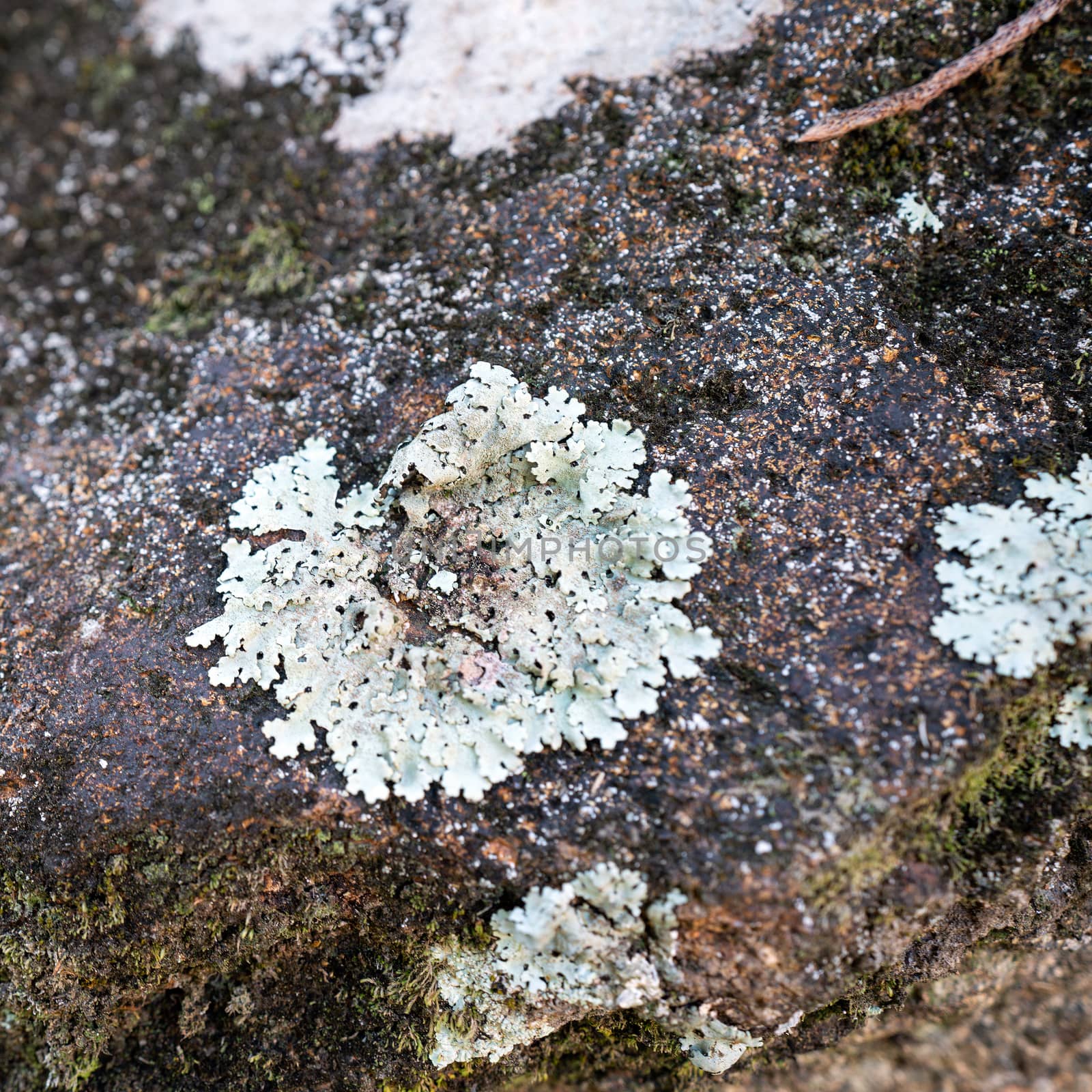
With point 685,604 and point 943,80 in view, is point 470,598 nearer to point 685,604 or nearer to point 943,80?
point 685,604

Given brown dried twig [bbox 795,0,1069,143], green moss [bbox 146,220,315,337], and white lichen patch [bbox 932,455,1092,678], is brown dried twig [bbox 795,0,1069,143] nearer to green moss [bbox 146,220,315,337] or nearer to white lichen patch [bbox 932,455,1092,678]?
white lichen patch [bbox 932,455,1092,678]

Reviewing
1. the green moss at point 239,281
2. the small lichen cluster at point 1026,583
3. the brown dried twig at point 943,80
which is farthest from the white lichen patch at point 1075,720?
the green moss at point 239,281

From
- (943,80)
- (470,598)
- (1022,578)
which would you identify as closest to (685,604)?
(470,598)

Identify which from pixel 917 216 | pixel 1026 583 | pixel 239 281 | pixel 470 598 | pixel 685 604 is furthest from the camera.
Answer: pixel 239 281

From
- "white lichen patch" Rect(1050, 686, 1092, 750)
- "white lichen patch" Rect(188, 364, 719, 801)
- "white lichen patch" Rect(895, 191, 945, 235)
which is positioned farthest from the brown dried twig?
"white lichen patch" Rect(1050, 686, 1092, 750)

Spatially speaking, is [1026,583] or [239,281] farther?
[239,281]

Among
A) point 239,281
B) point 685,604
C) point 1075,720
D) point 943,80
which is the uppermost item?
point 239,281

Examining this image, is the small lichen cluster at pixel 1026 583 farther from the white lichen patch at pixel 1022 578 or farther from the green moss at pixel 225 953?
the green moss at pixel 225 953
